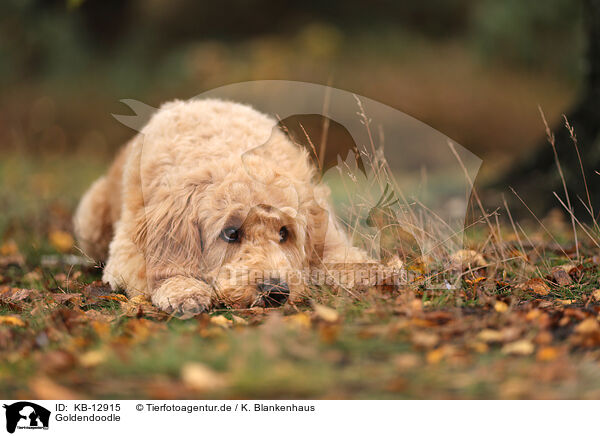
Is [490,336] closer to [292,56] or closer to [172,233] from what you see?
[172,233]

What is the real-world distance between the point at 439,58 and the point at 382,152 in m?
11.2

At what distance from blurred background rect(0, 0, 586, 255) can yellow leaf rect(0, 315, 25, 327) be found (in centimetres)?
913

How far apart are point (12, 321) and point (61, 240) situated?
2768 mm

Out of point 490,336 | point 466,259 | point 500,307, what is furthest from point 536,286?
point 490,336

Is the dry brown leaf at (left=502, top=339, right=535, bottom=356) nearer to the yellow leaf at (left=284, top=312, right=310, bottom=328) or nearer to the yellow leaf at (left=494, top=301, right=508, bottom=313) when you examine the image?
the yellow leaf at (left=494, top=301, right=508, bottom=313)

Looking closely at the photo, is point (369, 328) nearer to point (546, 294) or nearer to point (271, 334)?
point (271, 334)

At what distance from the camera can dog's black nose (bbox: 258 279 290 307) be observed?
11.8 feet

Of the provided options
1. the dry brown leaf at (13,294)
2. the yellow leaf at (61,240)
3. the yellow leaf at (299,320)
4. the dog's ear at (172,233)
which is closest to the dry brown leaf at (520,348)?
the yellow leaf at (299,320)

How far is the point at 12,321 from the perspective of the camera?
3.51m

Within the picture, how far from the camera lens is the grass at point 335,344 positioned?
246 cm

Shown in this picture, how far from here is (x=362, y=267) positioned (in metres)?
4.10
